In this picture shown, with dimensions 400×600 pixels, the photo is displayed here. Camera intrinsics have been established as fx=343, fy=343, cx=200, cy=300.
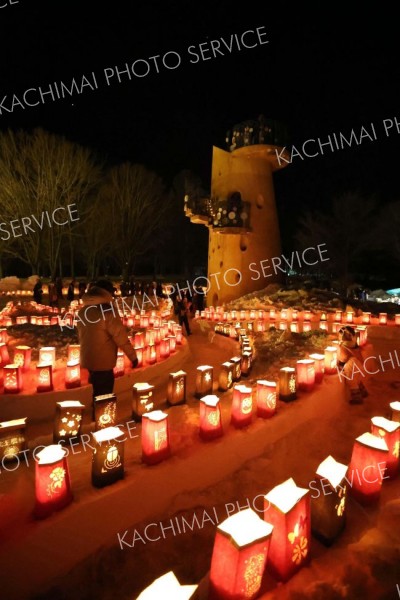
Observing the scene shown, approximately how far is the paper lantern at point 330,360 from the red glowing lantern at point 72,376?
156 inches

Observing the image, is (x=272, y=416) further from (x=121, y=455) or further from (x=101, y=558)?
(x=101, y=558)

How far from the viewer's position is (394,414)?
379 cm

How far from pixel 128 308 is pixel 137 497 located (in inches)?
425

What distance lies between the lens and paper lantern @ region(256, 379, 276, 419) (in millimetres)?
4176

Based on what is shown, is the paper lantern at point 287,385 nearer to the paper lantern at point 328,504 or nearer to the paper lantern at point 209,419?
the paper lantern at point 209,419

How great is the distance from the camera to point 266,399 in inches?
165

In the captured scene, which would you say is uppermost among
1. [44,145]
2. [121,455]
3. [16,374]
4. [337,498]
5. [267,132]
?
[44,145]

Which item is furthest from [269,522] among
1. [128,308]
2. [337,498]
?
[128,308]

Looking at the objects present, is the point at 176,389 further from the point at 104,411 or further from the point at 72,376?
the point at 72,376

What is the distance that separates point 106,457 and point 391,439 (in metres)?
2.71

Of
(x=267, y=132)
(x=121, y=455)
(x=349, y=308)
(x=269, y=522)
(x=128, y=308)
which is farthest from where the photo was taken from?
(x=267, y=132)

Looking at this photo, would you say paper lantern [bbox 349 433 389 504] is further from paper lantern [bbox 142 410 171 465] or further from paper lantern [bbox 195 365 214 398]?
paper lantern [bbox 195 365 214 398]

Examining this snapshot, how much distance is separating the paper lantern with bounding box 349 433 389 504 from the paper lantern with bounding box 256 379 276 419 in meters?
1.26

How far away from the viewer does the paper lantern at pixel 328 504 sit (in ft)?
8.13
